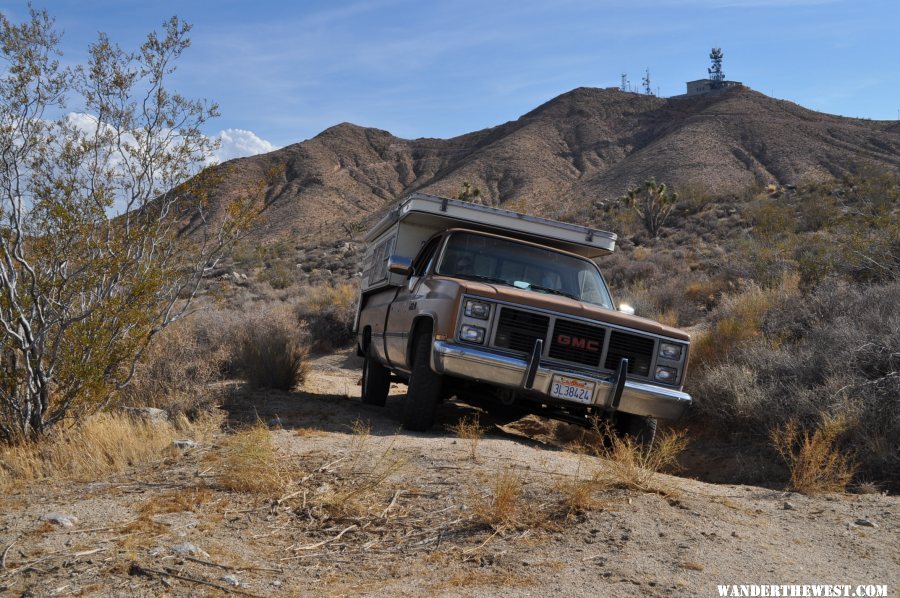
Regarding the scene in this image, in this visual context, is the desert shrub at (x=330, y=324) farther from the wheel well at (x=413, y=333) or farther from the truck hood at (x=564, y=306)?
the truck hood at (x=564, y=306)

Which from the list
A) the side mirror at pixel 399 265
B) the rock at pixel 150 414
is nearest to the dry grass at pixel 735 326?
the side mirror at pixel 399 265

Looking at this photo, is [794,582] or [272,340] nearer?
[794,582]

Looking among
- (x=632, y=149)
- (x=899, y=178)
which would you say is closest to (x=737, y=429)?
(x=899, y=178)

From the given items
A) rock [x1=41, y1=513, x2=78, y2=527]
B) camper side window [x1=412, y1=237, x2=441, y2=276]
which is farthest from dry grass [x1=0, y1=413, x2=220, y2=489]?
camper side window [x1=412, y1=237, x2=441, y2=276]

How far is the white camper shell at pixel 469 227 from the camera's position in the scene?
830cm

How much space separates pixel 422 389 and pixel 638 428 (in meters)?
2.04

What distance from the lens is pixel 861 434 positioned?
→ 6.45 metres

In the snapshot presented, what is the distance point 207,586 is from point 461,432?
9.11 ft

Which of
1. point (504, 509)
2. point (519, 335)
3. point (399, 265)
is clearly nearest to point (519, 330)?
point (519, 335)

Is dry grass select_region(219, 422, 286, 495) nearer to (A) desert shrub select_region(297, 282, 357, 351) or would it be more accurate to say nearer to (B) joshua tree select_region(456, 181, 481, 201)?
(A) desert shrub select_region(297, 282, 357, 351)

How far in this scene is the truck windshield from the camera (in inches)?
302

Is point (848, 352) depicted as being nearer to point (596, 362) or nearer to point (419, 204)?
point (596, 362)

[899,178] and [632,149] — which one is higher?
[632,149]

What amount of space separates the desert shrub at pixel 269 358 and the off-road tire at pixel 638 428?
188 inches
